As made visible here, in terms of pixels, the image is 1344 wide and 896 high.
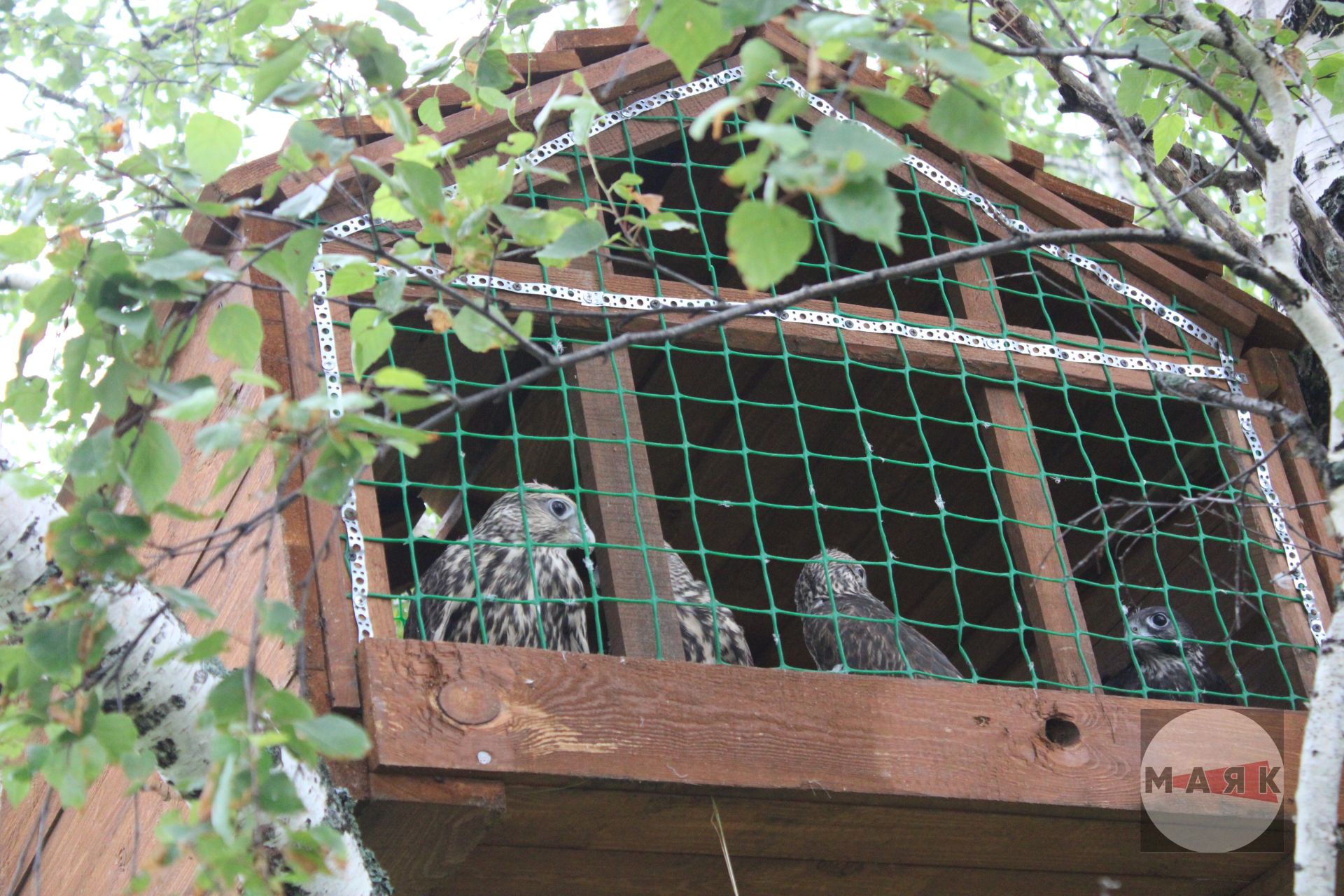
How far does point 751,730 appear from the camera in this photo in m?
2.93

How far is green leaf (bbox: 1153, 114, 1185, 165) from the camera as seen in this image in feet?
10.7

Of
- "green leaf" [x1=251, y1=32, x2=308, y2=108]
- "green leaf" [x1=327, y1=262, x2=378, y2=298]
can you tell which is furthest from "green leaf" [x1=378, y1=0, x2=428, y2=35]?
"green leaf" [x1=327, y1=262, x2=378, y2=298]

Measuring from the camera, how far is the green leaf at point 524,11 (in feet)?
9.69

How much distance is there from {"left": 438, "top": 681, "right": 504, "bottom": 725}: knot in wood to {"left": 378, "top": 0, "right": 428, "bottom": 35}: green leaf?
1091mm

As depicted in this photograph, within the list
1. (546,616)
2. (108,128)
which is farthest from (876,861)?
(108,128)

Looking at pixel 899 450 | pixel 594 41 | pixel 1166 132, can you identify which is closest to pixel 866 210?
pixel 1166 132

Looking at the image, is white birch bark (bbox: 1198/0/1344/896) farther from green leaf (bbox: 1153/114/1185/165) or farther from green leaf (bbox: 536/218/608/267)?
green leaf (bbox: 536/218/608/267)

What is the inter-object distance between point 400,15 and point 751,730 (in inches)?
55.0

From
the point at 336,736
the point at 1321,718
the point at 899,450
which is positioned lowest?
the point at 336,736

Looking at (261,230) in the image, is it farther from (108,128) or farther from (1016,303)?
(1016,303)

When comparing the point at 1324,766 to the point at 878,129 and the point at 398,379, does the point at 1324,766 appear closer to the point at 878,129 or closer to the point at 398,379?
the point at 398,379

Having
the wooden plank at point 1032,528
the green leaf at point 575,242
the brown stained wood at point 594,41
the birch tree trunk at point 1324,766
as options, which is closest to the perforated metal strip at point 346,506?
the green leaf at point 575,242

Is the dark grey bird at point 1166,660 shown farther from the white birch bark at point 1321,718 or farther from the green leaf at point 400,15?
the green leaf at point 400,15

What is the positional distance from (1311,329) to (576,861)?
5.52 feet
